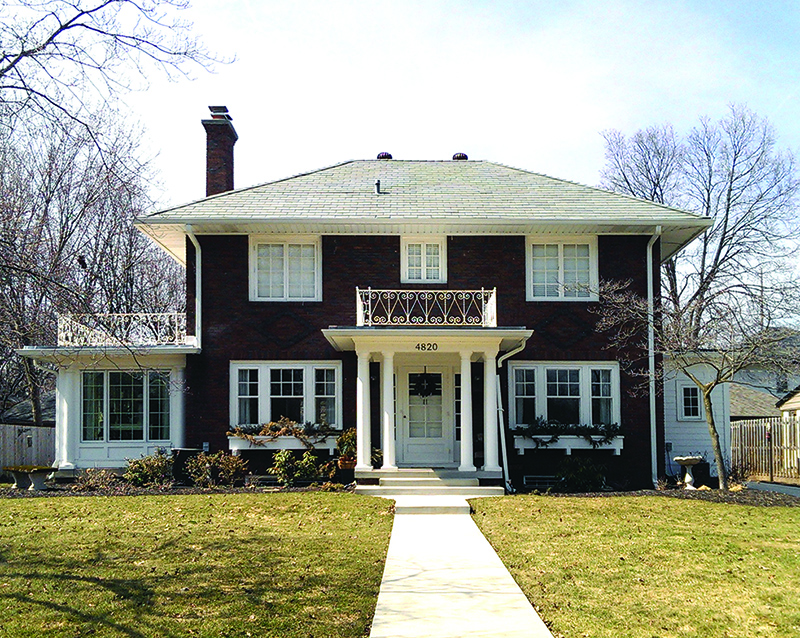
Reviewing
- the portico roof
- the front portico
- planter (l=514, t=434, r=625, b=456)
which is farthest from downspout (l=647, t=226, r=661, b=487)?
the portico roof

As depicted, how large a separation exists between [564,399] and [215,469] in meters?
8.05

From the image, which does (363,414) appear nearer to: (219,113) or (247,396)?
(247,396)

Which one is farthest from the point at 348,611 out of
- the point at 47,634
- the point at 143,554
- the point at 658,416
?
the point at 658,416

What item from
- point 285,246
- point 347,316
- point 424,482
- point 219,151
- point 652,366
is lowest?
point 424,482

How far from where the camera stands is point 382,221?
20078 mm

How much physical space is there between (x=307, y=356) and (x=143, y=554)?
946 cm

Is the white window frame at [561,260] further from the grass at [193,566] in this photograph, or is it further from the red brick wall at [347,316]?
the grass at [193,566]

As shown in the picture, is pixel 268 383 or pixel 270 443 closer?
pixel 270 443

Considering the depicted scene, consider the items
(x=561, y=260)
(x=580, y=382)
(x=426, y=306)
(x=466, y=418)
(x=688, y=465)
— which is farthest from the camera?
(x=561, y=260)

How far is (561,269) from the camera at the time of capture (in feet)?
68.3

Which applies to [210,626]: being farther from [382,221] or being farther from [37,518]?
[382,221]

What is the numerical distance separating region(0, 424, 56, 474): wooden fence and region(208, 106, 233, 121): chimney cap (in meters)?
10.3

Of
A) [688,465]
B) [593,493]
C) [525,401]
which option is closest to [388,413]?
[525,401]

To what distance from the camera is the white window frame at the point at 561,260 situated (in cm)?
2069
